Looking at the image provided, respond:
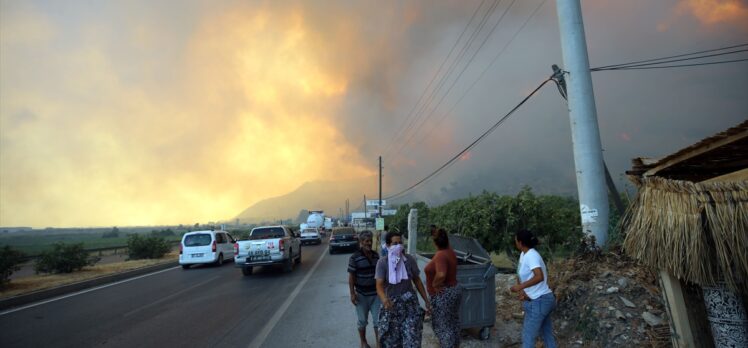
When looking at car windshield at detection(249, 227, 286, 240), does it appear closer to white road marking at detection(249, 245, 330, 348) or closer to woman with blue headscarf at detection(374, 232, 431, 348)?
white road marking at detection(249, 245, 330, 348)

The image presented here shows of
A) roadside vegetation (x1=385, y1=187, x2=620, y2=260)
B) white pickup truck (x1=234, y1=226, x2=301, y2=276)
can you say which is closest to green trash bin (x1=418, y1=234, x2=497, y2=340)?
roadside vegetation (x1=385, y1=187, x2=620, y2=260)

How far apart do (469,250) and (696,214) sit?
3926mm

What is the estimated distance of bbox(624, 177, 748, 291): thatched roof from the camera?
3580 millimetres

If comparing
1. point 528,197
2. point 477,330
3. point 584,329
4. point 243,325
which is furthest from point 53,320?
point 528,197

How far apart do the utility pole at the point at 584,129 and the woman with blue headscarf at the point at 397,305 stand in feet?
18.6

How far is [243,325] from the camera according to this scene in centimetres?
695

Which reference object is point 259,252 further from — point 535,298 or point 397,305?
point 535,298

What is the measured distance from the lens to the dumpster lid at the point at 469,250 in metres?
6.77

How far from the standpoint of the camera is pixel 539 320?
13.5ft

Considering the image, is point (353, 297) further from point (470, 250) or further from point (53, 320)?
point (53, 320)

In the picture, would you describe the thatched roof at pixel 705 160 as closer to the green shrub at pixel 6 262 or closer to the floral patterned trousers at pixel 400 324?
the floral patterned trousers at pixel 400 324

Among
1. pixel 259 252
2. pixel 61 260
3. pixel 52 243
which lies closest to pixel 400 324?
pixel 259 252

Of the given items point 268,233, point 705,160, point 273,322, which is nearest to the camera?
point 705,160

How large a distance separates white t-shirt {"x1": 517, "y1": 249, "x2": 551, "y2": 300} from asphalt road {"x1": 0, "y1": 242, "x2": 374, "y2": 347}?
9.63ft
